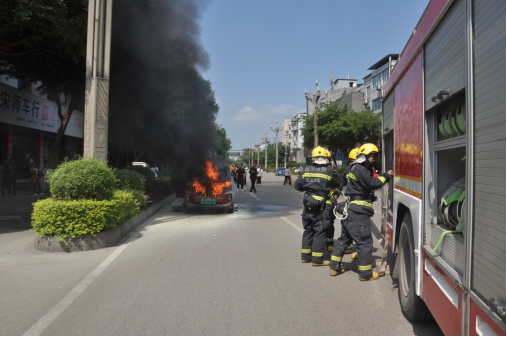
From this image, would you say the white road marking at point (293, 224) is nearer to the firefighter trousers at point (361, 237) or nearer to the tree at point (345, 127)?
the firefighter trousers at point (361, 237)

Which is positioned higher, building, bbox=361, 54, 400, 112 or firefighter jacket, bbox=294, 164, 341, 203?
building, bbox=361, 54, 400, 112

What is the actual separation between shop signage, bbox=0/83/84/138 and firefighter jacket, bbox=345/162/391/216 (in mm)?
19196

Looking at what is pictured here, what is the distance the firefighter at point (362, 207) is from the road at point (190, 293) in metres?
0.30

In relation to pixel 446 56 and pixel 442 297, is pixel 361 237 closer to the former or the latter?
pixel 442 297

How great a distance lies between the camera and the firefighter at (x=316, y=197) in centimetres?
585

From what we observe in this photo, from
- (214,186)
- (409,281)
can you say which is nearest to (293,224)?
(214,186)

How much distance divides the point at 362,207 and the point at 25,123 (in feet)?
69.4

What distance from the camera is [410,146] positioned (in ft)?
12.1

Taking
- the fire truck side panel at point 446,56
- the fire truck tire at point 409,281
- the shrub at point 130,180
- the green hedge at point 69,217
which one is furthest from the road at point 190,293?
the shrub at point 130,180

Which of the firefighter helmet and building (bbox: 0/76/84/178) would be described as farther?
building (bbox: 0/76/84/178)

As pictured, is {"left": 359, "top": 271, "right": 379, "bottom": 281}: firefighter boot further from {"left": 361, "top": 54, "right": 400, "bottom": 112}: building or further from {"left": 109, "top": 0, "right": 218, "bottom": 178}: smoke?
{"left": 361, "top": 54, "right": 400, "bottom": 112}: building

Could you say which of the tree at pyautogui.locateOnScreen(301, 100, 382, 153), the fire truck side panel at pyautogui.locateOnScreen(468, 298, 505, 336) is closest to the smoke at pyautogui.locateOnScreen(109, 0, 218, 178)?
the fire truck side panel at pyautogui.locateOnScreen(468, 298, 505, 336)

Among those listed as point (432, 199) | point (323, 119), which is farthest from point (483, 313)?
point (323, 119)

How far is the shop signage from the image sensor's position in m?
19.2
